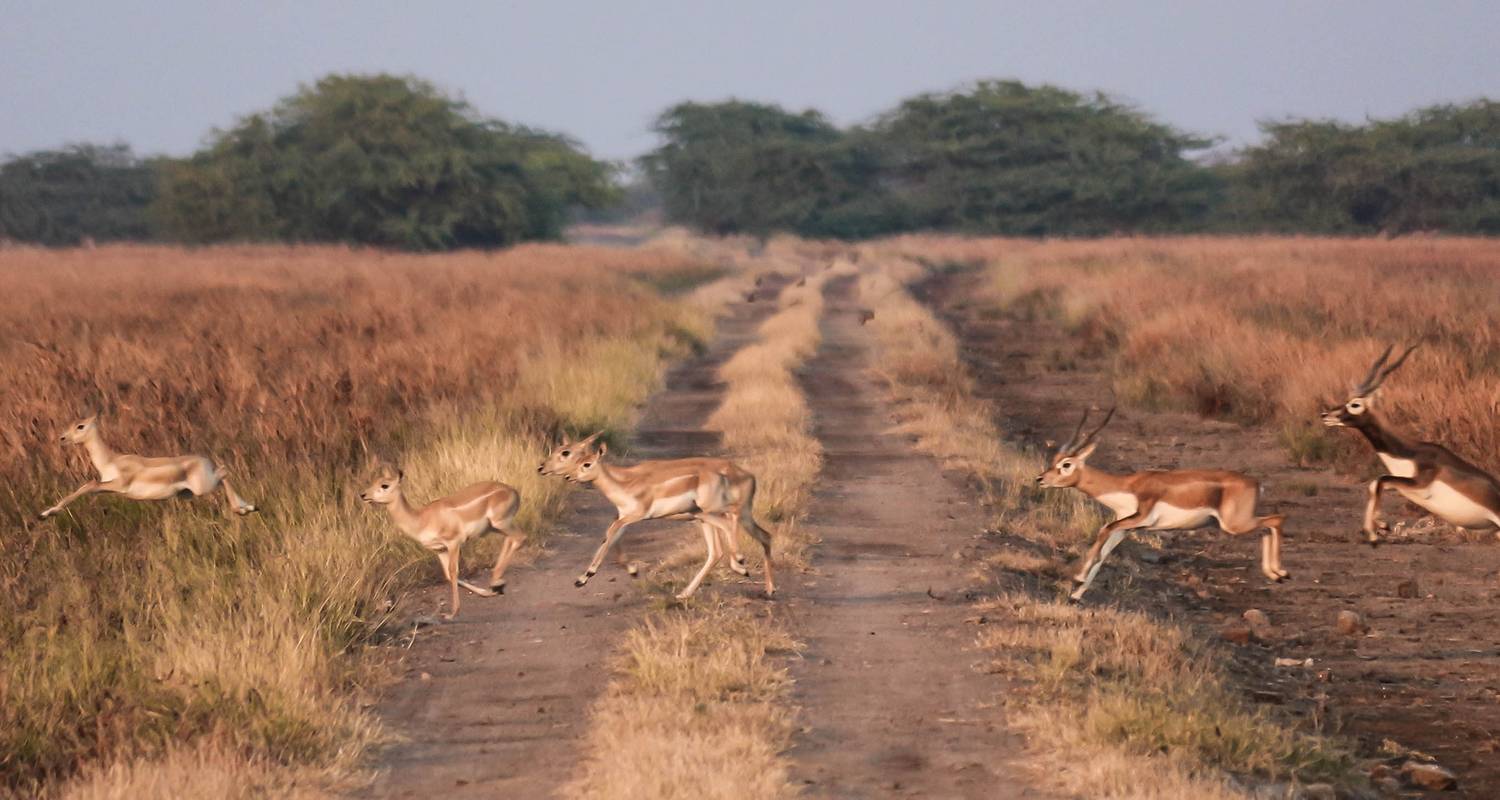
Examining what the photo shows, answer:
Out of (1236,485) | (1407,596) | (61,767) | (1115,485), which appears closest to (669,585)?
(1115,485)

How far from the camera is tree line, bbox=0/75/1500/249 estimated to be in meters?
60.2

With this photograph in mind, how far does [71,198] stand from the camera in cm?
7894

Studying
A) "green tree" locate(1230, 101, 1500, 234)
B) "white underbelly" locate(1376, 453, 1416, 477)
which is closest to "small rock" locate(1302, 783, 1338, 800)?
"white underbelly" locate(1376, 453, 1416, 477)

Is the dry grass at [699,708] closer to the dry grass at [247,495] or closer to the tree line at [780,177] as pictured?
the dry grass at [247,495]

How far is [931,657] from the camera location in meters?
8.36

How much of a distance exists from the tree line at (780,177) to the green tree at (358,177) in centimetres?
8

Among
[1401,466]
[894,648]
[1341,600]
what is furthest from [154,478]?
[1341,600]

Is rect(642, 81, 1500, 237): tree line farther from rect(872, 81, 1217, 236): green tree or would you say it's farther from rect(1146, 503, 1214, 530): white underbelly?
rect(1146, 503, 1214, 530): white underbelly

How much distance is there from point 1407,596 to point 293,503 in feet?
24.4

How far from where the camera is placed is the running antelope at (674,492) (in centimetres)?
886

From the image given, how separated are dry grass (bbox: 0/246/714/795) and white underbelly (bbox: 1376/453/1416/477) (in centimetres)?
556

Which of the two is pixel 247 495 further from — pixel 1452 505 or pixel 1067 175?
pixel 1067 175

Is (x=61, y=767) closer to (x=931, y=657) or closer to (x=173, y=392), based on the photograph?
(x=931, y=657)

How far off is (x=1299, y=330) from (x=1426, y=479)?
1370 cm
